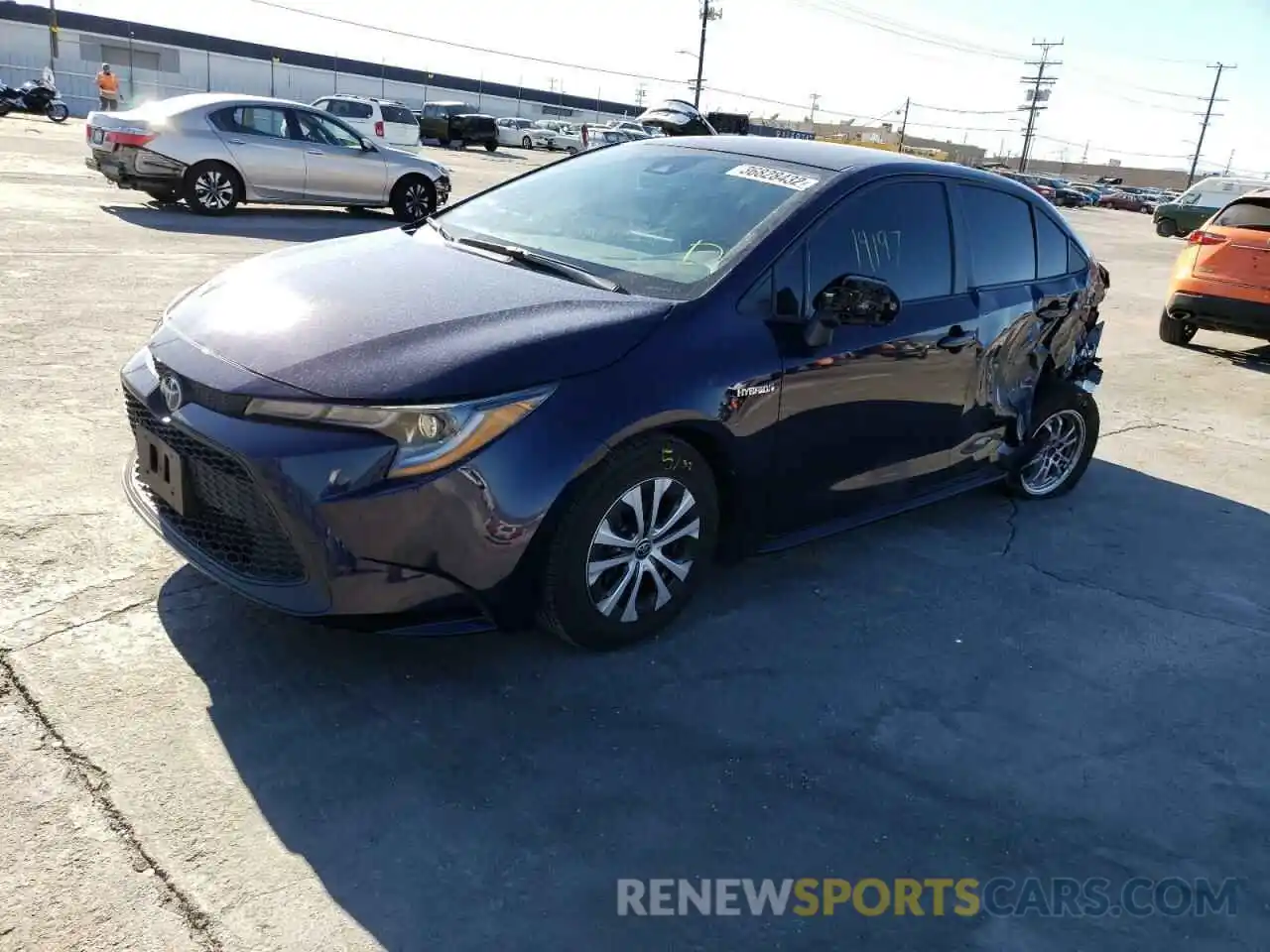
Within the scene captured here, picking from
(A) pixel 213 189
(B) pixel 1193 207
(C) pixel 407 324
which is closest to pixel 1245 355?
(C) pixel 407 324

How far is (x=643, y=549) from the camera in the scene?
3303 mm

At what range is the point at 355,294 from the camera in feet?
10.9

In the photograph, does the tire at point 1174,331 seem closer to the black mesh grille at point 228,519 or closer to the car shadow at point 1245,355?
the car shadow at point 1245,355

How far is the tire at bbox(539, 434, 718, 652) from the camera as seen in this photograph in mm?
3055

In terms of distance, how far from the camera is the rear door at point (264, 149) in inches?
492

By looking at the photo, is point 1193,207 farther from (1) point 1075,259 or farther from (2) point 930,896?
(2) point 930,896

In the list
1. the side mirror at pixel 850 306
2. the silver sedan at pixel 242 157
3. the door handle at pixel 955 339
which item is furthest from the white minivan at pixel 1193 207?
the side mirror at pixel 850 306

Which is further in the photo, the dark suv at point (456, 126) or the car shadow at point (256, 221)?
the dark suv at point (456, 126)

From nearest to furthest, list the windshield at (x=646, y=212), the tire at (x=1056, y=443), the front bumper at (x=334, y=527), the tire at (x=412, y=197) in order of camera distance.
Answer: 1. the front bumper at (x=334, y=527)
2. the windshield at (x=646, y=212)
3. the tire at (x=1056, y=443)
4. the tire at (x=412, y=197)

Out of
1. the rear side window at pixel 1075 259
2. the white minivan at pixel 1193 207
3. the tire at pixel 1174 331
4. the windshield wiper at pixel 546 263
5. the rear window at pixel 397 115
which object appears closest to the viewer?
the windshield wiper at pixel 546 263

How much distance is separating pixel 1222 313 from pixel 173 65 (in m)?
60.7

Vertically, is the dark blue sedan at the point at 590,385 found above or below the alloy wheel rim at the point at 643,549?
above

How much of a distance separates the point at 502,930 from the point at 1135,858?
173 cm

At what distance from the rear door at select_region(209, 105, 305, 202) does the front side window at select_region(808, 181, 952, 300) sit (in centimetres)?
1070
